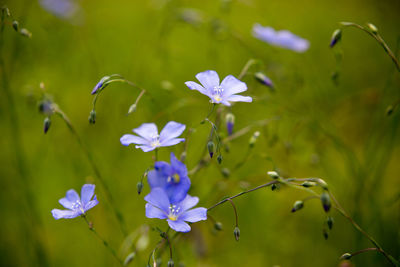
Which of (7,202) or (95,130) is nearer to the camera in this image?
(7,202)

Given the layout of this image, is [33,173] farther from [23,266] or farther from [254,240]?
[254,240]

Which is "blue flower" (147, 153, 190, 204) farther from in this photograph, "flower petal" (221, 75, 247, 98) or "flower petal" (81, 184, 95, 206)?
"flower petal" (221, 75, 247, 98)

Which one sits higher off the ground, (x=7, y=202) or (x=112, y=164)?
(x=112, y=164)

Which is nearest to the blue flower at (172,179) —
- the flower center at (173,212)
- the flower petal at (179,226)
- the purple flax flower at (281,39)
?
the flower center at (173,212)

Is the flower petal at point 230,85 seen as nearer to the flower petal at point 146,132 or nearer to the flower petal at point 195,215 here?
the flower petal at point 146,132

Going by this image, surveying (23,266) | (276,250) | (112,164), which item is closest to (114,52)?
(112,164)

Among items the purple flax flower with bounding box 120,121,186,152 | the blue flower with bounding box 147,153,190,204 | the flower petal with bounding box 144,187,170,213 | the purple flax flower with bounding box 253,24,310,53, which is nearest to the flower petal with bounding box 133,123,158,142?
the purple flax flower with bounding box 120,121,186,152
